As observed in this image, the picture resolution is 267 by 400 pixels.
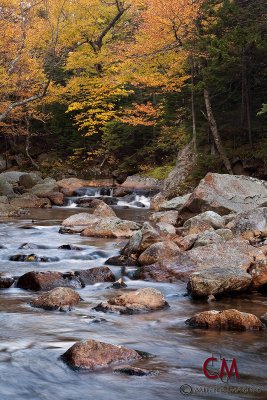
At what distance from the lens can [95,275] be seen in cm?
835

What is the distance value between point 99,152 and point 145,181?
542cm

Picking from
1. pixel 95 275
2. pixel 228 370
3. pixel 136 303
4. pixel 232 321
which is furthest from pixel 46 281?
pixel 228 370

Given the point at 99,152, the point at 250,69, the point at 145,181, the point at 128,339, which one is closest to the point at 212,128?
the point at 250,69

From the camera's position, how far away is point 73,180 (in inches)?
973

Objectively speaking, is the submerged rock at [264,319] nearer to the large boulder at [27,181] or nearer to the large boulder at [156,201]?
the large boulder at [156,201]

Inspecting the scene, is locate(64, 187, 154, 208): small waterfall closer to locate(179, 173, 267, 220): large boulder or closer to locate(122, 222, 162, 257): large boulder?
locate(179, 173, 267, 220): large boulder

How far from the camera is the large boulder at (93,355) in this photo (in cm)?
462

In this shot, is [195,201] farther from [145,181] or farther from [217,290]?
[145,181]

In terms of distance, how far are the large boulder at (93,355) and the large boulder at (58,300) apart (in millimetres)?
1825

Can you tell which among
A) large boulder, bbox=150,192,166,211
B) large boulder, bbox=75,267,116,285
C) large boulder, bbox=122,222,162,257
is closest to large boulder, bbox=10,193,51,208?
large boulder, bbox=150,192,166,211

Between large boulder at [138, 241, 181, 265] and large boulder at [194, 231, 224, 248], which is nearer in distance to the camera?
large boulder at [138, 241, 181, 265]

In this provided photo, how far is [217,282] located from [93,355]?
3.13 metres

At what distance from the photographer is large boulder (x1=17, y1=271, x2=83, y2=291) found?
7.71m

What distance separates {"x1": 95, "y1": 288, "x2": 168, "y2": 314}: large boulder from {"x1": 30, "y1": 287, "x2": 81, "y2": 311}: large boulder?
0.37 m
